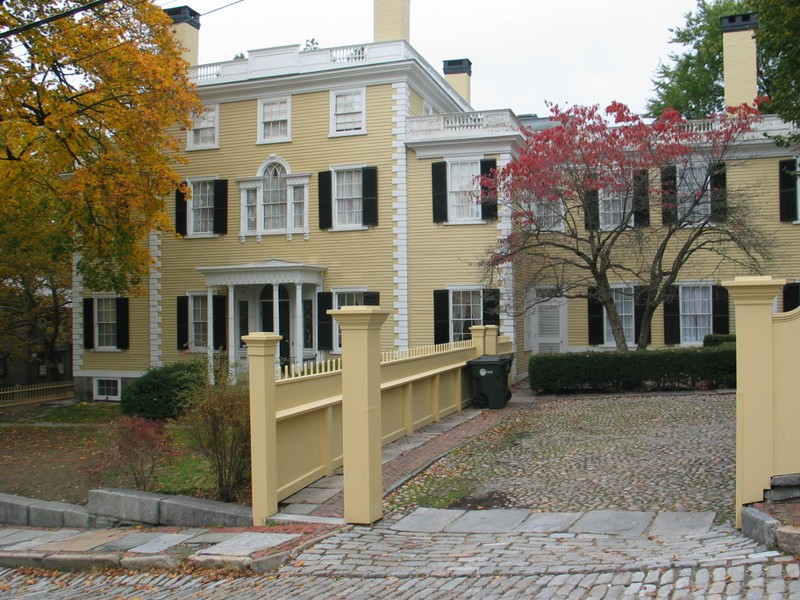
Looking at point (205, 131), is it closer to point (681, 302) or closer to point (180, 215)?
point (180, 215)

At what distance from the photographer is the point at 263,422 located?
7996 millimetres

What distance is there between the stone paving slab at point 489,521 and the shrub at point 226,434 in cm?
289

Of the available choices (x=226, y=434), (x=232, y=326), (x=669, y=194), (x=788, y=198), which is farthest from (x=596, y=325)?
(x=226, y=434)

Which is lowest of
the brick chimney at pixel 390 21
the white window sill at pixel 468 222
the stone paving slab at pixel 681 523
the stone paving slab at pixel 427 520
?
the stone paving slab at pixel 427 520

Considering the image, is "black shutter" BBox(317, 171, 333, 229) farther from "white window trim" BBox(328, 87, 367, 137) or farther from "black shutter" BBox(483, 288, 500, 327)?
"black shutter" BBox(483, 288, 500, 327)

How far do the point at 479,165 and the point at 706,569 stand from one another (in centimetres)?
1796

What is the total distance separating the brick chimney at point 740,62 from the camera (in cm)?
2291

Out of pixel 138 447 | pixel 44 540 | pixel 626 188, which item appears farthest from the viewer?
pixel 626 188

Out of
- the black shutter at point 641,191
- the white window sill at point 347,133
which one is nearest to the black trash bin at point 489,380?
the black shutter at point 641,191

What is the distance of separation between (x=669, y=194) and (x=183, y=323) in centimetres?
1588

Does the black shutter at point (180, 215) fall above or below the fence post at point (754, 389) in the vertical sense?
above

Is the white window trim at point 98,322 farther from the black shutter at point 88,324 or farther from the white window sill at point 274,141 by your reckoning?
the white window sill at point 274,141

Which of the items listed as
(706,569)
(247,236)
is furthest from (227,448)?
(247,236)

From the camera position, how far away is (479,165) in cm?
A: 2248
